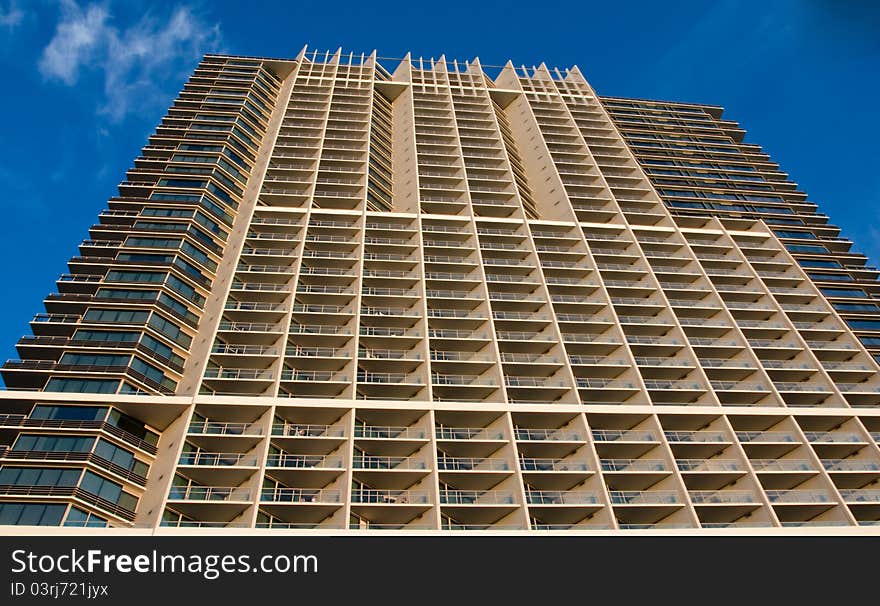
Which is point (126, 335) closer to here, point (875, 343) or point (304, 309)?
point (304, 309)

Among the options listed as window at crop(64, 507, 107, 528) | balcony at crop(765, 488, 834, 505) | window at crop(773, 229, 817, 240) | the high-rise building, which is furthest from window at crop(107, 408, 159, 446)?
window at crop(773, 229, 817, 240)

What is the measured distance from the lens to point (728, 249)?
2911 inches

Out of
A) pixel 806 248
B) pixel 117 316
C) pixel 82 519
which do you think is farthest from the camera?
pixel 806 248

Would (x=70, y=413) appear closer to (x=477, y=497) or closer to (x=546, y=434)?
(x=477, y=497)

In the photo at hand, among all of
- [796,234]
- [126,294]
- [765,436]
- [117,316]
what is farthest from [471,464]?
[796,234]

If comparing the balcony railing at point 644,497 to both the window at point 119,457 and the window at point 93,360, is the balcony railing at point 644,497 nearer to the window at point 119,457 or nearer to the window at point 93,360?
the window at point 119,457

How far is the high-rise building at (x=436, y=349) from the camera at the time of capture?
44.8 m

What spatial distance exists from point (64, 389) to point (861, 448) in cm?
5537

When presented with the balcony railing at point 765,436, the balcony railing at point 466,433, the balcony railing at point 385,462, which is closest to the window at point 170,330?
the balcony railing at point 385,462

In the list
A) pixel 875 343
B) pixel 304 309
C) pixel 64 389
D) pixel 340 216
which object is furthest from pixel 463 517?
pixel 875 343

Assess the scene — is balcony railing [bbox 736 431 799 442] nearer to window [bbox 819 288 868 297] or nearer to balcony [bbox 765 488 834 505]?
balcony [bbox 765 488 834 505]

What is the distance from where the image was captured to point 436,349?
5762 cm

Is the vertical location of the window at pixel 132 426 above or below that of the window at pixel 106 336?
below
